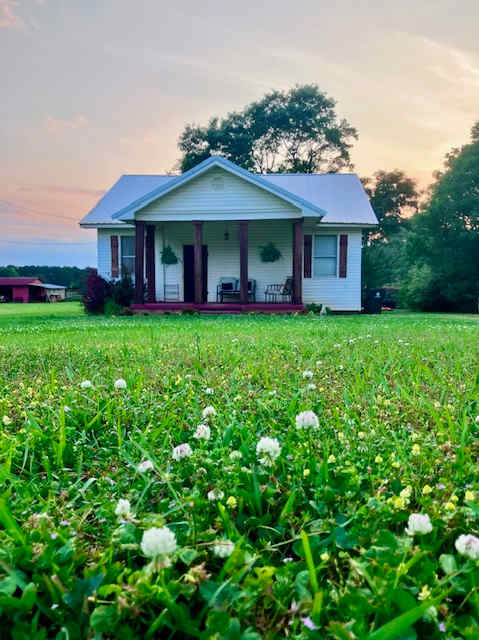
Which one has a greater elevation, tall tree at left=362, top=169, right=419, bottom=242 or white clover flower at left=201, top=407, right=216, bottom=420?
tall tree at left=362, top=169, right=419, bottom=242

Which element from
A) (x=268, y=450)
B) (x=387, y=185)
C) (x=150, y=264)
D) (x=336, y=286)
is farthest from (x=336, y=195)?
(x=268, y=450)

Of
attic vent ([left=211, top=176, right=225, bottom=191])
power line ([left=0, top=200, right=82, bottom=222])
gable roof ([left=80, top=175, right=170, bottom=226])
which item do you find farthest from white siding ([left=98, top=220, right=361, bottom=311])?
power line ([left=0, top=200, right=82, bottom=222])

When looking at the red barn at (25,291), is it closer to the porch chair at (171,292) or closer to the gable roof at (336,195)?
the porch chair at (171,292)

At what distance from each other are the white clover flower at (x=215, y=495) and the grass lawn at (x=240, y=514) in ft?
0.07

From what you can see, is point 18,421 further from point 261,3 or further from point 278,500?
point 261,3

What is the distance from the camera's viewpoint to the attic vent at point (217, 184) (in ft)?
43.6

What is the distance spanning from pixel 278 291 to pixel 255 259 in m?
1.55

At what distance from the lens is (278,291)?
15430mm

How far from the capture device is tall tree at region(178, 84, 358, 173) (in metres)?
28.4

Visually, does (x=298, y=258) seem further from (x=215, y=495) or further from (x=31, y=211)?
(x=31, y=211)

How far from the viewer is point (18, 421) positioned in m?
2.10

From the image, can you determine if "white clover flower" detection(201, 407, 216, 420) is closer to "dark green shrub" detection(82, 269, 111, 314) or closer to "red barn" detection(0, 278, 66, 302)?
"dark green shrub" detection(82, 269, 111, 314)

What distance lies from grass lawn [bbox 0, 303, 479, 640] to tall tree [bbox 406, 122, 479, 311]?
20384 mm

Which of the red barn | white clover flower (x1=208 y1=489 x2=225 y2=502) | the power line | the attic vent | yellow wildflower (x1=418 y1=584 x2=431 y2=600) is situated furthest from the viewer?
the red barn
